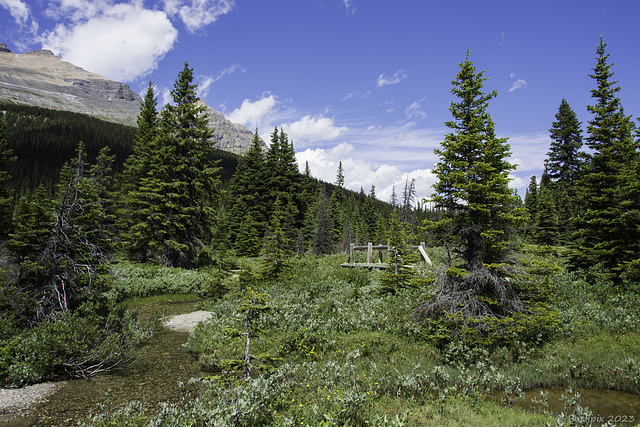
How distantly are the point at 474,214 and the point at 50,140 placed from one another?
156 metres

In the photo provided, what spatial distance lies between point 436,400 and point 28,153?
150614mm

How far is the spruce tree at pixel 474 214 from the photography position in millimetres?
9836

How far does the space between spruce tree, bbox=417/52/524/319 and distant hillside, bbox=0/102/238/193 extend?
3693 inches

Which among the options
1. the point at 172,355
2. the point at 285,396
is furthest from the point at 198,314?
the point at 285,396

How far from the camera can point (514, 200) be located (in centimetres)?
957

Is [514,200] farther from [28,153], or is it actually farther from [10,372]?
[28,153]

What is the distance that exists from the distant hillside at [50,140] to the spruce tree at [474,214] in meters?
93.8

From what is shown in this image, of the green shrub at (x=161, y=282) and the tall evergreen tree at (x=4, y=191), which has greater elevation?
the tall evergreen tree at (x=4, y=191)

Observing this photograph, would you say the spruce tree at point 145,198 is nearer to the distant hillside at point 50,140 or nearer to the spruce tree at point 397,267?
the spruce tree at point 397,267

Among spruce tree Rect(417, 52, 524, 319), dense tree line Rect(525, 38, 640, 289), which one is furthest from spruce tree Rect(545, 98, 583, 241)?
spruce tree Rect(417, 52, 524, 319)

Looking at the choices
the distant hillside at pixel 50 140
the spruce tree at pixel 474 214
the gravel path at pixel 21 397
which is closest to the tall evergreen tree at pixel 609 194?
the spruce tree at pixel 474 214

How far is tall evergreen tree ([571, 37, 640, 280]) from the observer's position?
15.4m

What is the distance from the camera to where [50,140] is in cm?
11975

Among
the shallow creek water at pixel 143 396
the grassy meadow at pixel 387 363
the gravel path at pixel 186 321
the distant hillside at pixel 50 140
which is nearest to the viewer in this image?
the grassy meadow at pixel 387 363
